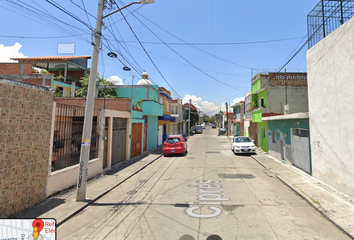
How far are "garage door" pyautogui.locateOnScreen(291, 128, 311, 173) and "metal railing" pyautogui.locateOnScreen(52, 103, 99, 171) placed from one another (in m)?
10.6

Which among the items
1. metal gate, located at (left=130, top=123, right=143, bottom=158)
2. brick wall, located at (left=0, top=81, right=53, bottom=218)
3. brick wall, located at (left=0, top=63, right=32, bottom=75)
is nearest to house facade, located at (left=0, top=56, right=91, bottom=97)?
brick wall, located at (left=0, top=63, right=32, bottom=75)

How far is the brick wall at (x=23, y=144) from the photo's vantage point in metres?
4.57

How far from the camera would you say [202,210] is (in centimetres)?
524

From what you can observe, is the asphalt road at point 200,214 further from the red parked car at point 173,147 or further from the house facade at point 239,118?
the house facade at point 239,118

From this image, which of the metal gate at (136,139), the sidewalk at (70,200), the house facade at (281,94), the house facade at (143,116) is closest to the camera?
the sidewalk at (70,200)

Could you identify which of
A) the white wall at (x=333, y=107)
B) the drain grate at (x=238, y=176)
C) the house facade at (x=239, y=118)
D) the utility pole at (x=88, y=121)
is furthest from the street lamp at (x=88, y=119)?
the house facade at (x=239, y=118)

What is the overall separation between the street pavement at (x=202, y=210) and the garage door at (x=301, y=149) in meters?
1.40

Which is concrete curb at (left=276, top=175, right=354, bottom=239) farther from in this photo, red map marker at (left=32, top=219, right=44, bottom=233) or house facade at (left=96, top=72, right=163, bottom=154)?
house facade at (left=96, top=72, right=163, bottom=154)

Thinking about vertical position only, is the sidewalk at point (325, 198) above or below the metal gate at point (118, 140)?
below

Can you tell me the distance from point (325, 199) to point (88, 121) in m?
7.75

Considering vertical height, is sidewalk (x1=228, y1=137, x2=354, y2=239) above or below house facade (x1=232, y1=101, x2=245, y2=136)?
below

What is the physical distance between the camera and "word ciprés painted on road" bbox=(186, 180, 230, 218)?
5.05 m

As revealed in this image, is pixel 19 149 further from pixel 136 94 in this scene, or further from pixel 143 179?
pixel 136 94

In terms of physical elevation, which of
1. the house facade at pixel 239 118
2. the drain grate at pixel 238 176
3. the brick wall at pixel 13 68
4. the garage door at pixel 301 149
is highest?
the brick wall at pixel 13 68
